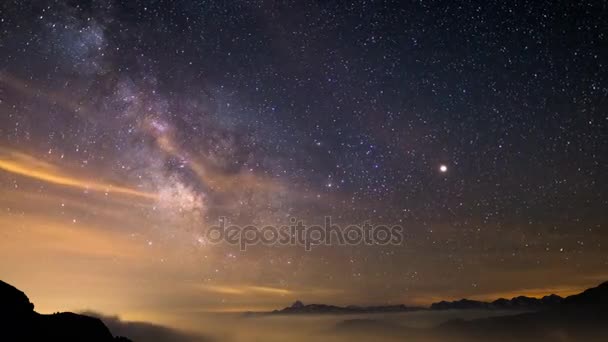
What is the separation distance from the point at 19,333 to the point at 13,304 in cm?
317

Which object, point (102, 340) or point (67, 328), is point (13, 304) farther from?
point (102, 340)

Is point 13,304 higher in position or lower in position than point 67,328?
higher

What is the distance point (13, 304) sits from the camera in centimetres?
4056

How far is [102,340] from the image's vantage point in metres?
50.5

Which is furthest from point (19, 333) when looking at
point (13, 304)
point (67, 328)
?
point (67, 328)

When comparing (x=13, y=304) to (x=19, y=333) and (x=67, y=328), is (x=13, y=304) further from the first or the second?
(x=67, y=328)

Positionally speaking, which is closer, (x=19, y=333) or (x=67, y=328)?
(x=19, y=333)

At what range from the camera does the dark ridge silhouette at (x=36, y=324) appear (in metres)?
38.7

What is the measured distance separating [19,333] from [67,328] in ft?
33.0

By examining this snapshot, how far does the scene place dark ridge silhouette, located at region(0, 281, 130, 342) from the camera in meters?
38.7

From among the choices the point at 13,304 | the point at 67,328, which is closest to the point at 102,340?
the point at 67,328

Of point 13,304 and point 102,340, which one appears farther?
point 102,340

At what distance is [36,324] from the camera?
4200 centimetres

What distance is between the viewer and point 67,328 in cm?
4834
